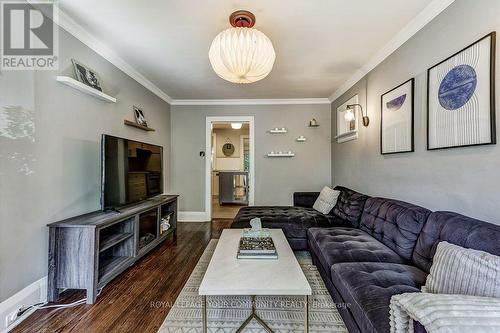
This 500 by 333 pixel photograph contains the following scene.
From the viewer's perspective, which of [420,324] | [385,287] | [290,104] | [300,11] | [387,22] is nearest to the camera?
[420,324]

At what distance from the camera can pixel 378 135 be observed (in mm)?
2990

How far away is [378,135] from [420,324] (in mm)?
2497

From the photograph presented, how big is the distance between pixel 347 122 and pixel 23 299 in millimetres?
4398

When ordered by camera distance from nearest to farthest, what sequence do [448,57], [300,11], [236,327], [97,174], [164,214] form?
Result: [236,327] → [448,57] → [300,11] → [97,174] → [164,214]

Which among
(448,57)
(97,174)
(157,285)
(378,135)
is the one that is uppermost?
(448,57)

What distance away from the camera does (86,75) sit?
7.98 ft

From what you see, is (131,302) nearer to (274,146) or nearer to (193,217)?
(193,217)

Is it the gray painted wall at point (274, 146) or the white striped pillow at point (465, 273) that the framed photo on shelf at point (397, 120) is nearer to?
the white striped pillow at point (465, 273)

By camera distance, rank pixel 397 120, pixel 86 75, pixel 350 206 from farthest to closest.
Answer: pixel 350 206 → pixel 397 120 → pixel 86 75

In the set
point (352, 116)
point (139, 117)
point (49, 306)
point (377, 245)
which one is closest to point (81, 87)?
point (139, 117)

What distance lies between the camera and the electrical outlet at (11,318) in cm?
168

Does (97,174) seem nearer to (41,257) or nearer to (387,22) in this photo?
(41,257)

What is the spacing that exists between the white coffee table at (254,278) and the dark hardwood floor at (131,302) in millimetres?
651

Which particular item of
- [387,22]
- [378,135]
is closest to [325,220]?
[378,135]
